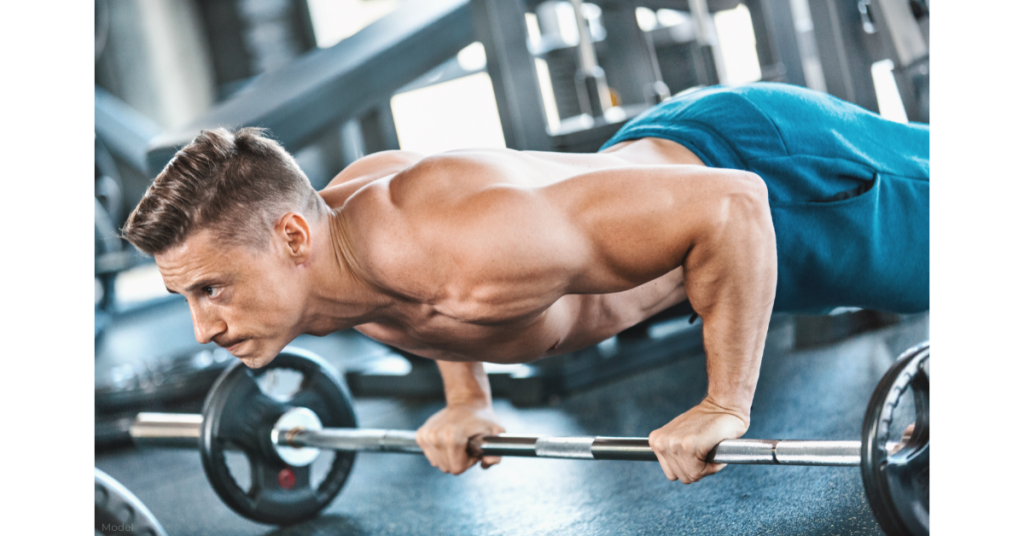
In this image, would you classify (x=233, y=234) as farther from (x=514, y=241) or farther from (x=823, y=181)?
(x=823, y=181)

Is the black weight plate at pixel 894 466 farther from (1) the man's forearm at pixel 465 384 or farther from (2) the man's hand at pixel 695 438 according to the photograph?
(1) the man's forearm at pixel 465 384

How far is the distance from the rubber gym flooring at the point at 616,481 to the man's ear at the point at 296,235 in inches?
25.8

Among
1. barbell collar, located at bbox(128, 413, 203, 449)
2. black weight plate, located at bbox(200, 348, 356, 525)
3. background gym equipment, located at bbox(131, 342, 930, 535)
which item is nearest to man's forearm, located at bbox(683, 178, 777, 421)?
background gym equipment, located at bbox(131, 342, 930, 535)

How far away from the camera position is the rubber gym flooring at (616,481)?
1.32 m

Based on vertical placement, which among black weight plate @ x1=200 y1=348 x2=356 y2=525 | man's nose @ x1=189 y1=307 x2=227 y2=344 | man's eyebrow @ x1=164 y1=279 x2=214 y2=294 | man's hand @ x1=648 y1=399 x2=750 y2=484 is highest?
man's eyebrow @ x1=164 y1=279 x2=214 y2=294

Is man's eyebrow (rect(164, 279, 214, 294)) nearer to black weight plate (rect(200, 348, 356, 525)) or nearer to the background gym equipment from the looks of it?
the background gym equipment

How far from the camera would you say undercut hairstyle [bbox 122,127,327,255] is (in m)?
0.98

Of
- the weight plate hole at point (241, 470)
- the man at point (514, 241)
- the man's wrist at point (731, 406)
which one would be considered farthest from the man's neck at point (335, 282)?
the weight plate hole at point (241, 470)

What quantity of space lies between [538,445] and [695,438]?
12.0 inches

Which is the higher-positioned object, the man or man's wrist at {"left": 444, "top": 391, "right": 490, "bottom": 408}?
the man

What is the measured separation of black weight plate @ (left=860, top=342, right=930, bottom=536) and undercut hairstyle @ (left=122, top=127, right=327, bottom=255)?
2.41ft

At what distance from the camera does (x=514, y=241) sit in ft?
3.14
